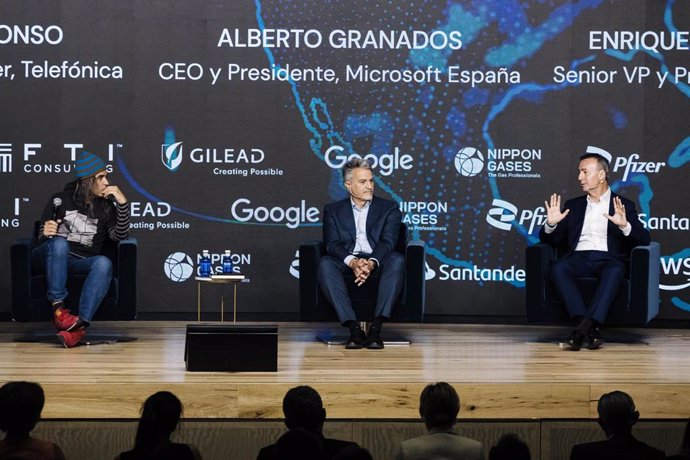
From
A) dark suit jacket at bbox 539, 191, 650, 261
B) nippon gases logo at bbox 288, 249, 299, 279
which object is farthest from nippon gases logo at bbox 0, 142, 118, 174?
dark suit jacket at bbox 539, 191, 650, 261

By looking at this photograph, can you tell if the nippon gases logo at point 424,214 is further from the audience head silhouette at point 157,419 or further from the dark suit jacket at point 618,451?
the audience head silhouette at point 157,419

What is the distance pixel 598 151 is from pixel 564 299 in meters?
1.60

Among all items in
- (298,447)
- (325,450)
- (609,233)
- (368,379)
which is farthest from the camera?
(609,233)

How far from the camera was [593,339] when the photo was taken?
19.5ft

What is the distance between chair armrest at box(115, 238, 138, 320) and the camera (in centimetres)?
588

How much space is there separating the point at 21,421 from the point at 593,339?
12.2ft

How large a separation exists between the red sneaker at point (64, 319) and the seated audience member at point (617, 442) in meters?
3.31

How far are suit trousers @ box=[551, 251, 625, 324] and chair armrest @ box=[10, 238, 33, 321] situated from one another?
117 inches

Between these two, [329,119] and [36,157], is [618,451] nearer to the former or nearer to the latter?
[329,119]

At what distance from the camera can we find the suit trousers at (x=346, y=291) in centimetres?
585

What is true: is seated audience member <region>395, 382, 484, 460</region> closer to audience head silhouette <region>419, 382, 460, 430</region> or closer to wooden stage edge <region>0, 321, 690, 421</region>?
audience head silhouette <region>419, 382, 460, 430</region>

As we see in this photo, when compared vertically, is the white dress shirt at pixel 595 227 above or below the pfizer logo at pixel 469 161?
below

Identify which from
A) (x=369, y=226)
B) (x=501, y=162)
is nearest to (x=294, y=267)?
(x=369, y=226)

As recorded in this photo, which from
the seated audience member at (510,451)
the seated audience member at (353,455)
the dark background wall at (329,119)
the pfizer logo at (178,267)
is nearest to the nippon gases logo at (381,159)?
the dark background wall at (329,119)
